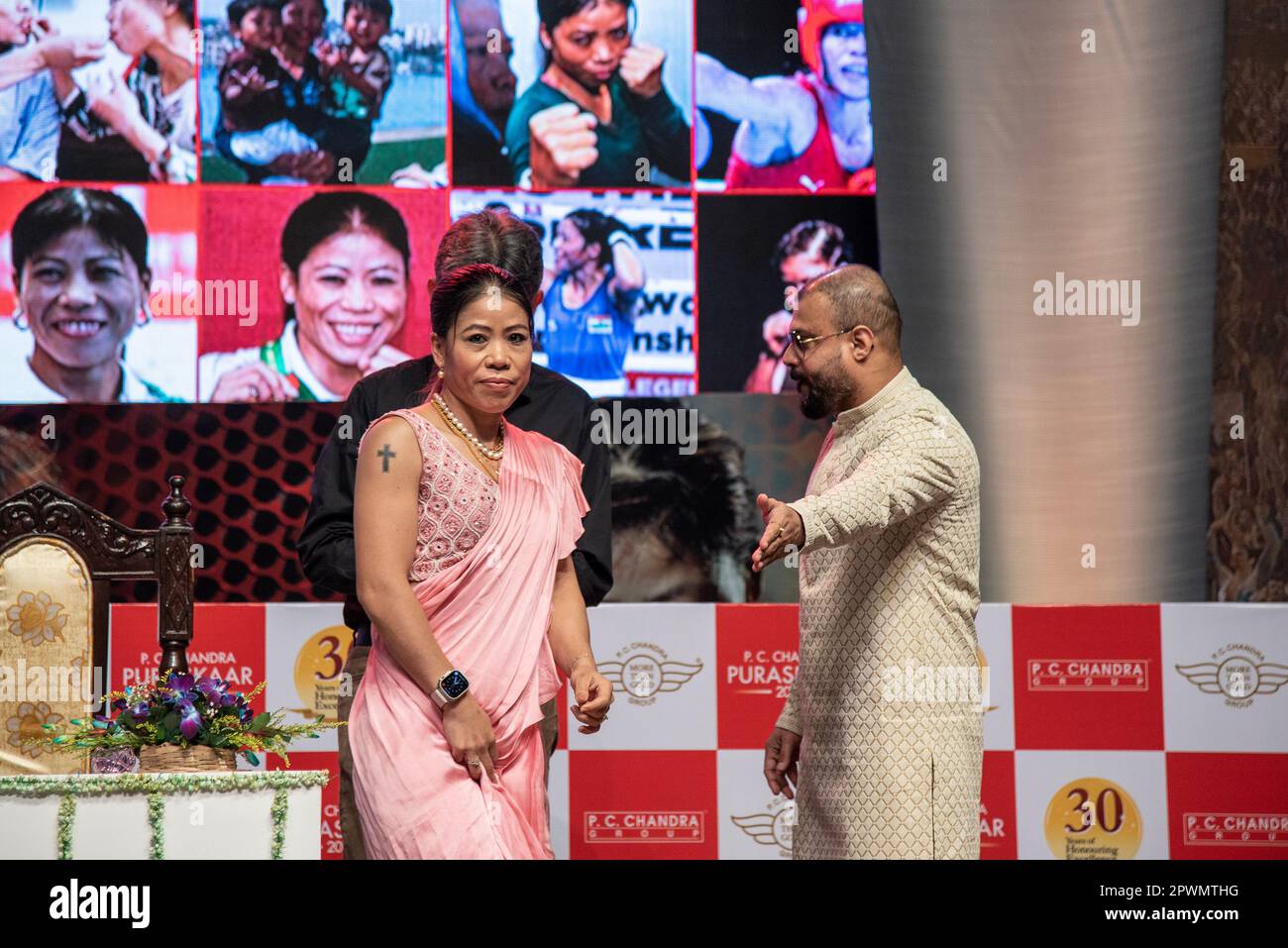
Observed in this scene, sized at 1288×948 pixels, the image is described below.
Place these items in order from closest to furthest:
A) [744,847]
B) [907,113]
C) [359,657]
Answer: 1. [359,657]
2. [744,847]
3. [907,113]

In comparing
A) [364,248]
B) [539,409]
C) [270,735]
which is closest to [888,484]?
[539,409]

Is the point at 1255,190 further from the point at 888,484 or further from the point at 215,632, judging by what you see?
the point at 215,632

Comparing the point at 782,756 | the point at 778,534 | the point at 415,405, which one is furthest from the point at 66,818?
the point at 782,756

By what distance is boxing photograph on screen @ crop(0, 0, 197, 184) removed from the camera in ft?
15.7

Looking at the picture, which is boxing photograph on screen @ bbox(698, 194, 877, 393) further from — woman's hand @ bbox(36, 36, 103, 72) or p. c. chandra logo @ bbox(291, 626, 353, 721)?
woman's hand @ bbox(36, 36, 103, 72)

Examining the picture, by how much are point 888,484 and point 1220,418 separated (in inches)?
98.8

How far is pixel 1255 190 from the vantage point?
15.6 feet

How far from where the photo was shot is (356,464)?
3.01 m

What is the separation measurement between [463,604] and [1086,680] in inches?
92.0

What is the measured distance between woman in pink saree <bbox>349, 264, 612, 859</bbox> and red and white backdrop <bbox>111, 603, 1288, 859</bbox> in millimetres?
1673

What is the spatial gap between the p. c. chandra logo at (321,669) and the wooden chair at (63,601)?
36cm

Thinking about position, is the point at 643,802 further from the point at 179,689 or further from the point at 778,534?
the point at 778,534

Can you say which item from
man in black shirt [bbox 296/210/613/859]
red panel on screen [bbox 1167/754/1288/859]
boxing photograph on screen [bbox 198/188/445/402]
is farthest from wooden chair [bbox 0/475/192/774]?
red panel on screen [bbox 1167/754/1288/859]
